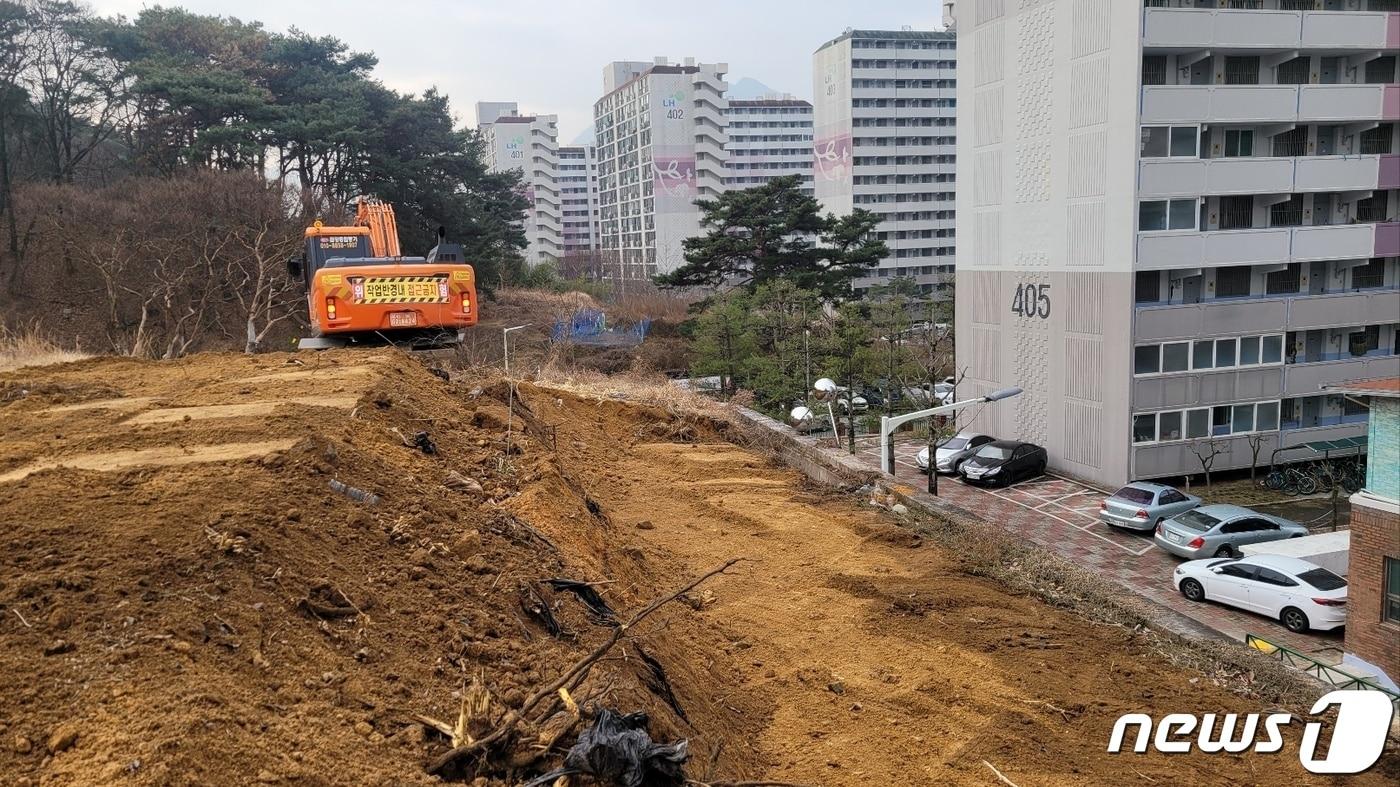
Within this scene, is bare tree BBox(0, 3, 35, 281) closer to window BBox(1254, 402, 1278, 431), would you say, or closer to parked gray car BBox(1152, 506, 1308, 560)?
parked gray car BBox(1152, 506, 1308, 560)

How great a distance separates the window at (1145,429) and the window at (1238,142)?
22.8ft

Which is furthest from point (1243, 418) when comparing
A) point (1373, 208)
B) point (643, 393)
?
point (643, 393)

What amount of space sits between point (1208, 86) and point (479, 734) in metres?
24.0

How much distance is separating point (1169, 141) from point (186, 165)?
3236 centimetres

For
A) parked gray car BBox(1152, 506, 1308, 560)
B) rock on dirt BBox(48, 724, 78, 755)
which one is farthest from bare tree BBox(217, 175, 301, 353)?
rock on dirt BBox(48, 724, 78, 755)

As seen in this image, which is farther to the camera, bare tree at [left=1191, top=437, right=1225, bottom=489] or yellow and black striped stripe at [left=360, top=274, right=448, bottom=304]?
bare tree at [left=1191, top=437, right=1225, bottom=489]

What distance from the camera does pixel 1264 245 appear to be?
2338 centimetres

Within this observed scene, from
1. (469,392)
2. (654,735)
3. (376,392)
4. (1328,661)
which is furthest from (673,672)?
(1328,661)

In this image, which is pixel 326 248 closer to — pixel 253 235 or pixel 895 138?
pixel 253 235

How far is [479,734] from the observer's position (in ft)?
15.6

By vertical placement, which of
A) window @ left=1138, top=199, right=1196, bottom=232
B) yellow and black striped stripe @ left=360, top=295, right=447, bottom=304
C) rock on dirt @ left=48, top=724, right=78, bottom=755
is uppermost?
window @ left=1138, top=199, right=1196, bottom=232

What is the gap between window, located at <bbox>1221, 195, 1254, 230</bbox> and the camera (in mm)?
23609

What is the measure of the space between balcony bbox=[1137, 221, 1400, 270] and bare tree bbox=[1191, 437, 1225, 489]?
4.50 m

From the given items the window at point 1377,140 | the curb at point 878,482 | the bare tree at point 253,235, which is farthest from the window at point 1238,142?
the bare tree at point 253,235
